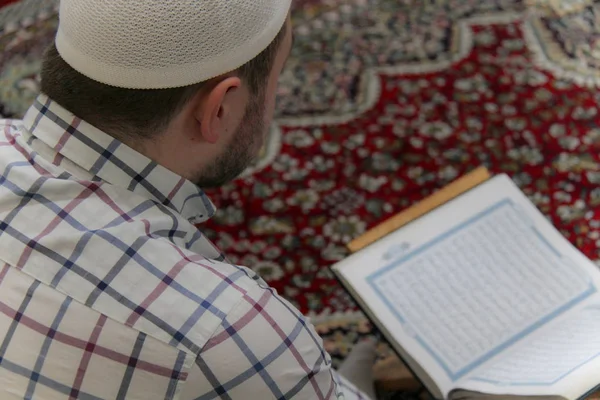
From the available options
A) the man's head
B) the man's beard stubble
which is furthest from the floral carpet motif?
the man's head

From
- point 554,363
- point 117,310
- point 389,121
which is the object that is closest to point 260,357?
point 117,310

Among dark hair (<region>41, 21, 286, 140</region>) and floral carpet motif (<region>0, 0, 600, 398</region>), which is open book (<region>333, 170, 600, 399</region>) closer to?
floral carpet motif (<region>0, 0, 600, 398</region>)

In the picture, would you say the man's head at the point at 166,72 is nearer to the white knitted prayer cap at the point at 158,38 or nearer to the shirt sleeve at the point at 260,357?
the white knitted prayer cap at the point at 158,38

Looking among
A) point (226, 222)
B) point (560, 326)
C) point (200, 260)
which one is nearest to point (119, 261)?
point (200, 260)

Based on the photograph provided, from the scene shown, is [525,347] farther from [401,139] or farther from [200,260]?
[401,139]

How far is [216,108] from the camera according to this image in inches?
26.4

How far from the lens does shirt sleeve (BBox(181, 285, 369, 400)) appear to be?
566mm

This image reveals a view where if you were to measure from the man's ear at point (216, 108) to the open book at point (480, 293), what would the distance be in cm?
36

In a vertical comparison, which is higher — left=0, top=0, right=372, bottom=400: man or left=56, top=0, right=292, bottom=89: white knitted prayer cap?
left=56, top=0, right=292, bottom=89: white knitted prayer cap

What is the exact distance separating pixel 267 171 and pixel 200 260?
84 centimetres

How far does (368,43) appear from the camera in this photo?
1.64m

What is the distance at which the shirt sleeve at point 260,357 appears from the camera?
22.3 inches

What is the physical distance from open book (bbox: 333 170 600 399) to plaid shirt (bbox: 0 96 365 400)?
1.11 feet

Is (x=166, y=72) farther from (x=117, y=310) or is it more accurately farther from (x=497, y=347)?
(x=497, y=347)
